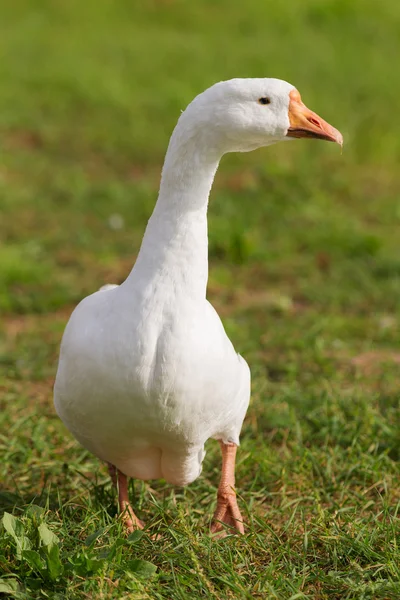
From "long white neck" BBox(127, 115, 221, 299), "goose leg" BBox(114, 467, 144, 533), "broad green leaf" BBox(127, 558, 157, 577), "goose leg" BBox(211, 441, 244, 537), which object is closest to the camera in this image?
"broad green leaf" BBox(127, 558, 157, 577)

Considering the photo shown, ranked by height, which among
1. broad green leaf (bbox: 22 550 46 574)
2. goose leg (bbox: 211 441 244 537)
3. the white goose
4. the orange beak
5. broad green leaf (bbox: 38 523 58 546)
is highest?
the orange beak

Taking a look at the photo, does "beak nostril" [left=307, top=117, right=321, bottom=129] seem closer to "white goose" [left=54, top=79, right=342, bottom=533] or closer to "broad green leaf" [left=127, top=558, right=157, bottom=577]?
"white goose" [left=54, top=79, right=342, bottom=533]

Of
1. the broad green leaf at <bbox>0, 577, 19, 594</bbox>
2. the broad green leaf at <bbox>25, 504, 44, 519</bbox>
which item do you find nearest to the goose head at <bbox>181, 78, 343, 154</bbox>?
the broad green leaf at <bbox>25, 504, 44, 519</bbox>

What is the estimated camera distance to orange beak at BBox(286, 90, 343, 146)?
9.31 feet

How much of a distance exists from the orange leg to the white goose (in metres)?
0.26

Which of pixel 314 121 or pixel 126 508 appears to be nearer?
pixel 314 121

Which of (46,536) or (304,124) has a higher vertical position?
(304,124)

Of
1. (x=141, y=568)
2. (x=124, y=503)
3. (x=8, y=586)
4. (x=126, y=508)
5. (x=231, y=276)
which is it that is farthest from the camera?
(x=231, y=276)

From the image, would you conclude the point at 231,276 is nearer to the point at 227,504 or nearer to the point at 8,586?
the point at 227,504

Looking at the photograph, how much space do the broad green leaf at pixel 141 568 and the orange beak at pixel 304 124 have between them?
1.48 m

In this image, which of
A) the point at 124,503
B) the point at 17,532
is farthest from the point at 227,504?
the point at 17,532

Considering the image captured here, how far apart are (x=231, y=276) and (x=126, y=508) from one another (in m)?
3.56

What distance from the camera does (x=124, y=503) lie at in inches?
130

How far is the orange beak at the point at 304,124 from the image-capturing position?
284 cm
